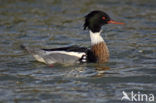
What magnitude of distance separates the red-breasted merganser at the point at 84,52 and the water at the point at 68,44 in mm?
195

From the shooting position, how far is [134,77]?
10.0m

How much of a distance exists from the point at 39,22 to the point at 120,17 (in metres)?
3.47

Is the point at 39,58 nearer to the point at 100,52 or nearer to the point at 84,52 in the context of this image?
the point at 84,52

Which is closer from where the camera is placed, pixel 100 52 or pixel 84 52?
pixel 84 52

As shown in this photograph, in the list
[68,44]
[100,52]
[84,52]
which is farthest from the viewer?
[68,44]

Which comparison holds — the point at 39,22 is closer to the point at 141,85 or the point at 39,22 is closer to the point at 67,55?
the point at 67,55

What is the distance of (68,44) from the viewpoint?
45.1 ft

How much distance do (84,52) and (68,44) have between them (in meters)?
2.49

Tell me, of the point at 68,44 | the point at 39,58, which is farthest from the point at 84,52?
the point at 68,44

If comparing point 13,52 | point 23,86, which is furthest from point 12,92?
point 13,52

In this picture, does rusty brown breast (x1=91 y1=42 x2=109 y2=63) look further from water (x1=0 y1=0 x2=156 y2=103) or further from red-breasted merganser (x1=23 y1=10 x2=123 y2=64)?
water (x1=0 y1=0 x2=156 y2=103)

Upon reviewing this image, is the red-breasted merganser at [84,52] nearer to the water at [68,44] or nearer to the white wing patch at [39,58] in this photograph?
the white wing patch at [39,58]

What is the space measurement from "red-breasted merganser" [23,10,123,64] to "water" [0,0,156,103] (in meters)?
0.20

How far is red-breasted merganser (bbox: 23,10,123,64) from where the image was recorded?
11.3 m
